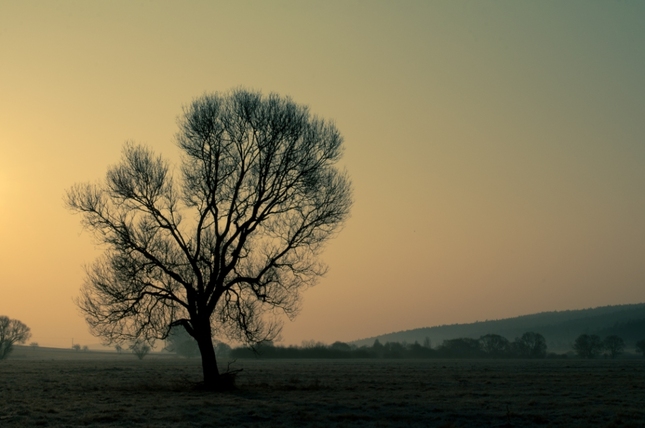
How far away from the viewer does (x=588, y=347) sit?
4872 inches

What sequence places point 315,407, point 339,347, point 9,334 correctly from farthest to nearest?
point 339,347 → point 9,334 → point 315,407

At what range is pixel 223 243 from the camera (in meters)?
27.9

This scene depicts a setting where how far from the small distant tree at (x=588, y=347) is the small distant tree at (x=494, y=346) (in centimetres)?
1645

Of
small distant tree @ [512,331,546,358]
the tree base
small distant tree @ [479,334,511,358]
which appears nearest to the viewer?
the tree base

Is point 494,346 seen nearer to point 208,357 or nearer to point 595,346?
point 595,346

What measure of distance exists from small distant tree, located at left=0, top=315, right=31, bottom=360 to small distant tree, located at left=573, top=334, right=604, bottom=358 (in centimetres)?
10394

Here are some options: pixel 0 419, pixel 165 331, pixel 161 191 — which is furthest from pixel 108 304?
pixel 0 419

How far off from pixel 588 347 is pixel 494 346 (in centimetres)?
2033

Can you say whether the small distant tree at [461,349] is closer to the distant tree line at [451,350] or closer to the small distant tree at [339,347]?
the distant tree line at [451,350]

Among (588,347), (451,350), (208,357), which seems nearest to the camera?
(208,357)

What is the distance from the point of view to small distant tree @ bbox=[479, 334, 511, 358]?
134275 millimetres

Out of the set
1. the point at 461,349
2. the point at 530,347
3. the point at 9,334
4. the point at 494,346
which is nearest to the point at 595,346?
the point at 530,347

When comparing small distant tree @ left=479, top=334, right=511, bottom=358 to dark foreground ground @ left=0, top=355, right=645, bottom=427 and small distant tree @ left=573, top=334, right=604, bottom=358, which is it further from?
dark foreground ground @ left=0, top=355, right=645, bottom=427

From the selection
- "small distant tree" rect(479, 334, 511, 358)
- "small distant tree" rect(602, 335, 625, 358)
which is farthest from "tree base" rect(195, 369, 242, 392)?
"small distant tree" rect(602, 335, 625, 358)
